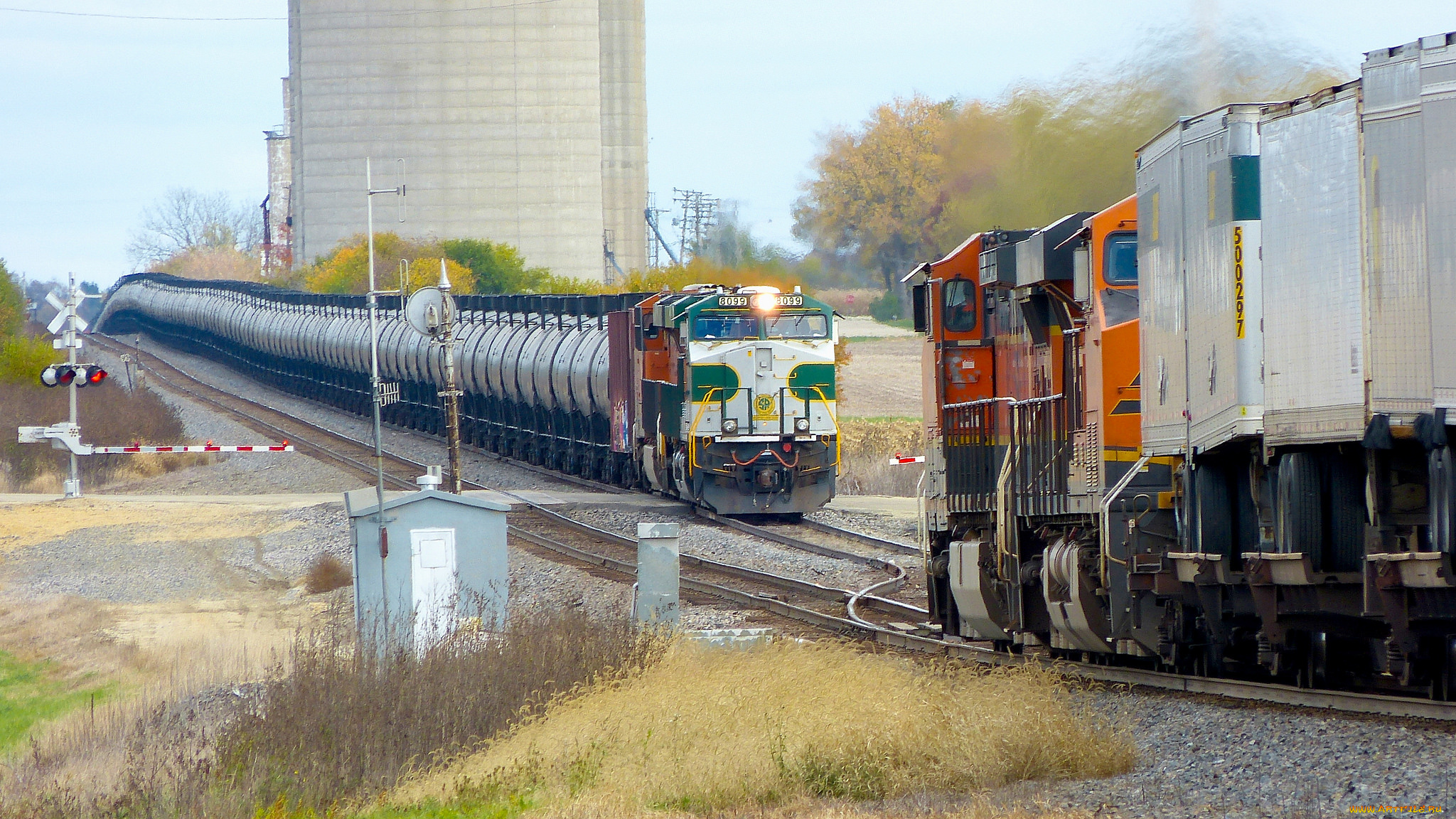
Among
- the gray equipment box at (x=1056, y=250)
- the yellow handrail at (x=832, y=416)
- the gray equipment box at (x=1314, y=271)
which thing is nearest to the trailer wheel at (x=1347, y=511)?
the gray equipment box at (x=1314, y=271)

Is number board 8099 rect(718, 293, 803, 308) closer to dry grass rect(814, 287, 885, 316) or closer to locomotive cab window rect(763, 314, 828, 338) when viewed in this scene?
locomotive cab window rect(763, 314, 828, 338)

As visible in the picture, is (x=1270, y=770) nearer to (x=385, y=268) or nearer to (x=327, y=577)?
(x=327, y=577)

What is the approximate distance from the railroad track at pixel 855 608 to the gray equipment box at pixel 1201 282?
4.79 ft

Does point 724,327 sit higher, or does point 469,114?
point 469,114

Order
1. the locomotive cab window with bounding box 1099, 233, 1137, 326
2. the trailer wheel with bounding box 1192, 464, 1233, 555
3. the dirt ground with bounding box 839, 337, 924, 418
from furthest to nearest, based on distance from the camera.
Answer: the dirt ground with bounding box 839, 337, 924, 418
the locomotive cab window with bounding box 1099, 233, 1137, 326
the trailer wheel with bounding box 1192, 464, 1233, 555

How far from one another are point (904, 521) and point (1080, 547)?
1385 centimetres

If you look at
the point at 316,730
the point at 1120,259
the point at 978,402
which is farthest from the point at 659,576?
the point at 1120,259

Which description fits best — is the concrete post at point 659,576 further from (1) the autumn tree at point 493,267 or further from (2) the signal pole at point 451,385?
(1) the autumn tree at point 493,267

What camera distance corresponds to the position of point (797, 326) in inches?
918

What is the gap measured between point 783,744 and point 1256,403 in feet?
9.53

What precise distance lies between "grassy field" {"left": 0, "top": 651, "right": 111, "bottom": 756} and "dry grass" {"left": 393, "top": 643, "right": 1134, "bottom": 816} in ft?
20.2

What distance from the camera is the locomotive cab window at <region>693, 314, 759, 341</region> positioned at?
2277 centimetres

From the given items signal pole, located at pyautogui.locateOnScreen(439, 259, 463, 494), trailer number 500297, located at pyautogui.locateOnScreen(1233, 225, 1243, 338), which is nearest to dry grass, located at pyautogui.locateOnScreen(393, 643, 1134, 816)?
trailer number 500297, located at pyautogui.locateOnScreen(1233, 225, 1243, 338)

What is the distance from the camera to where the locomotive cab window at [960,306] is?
1292 centimetres
